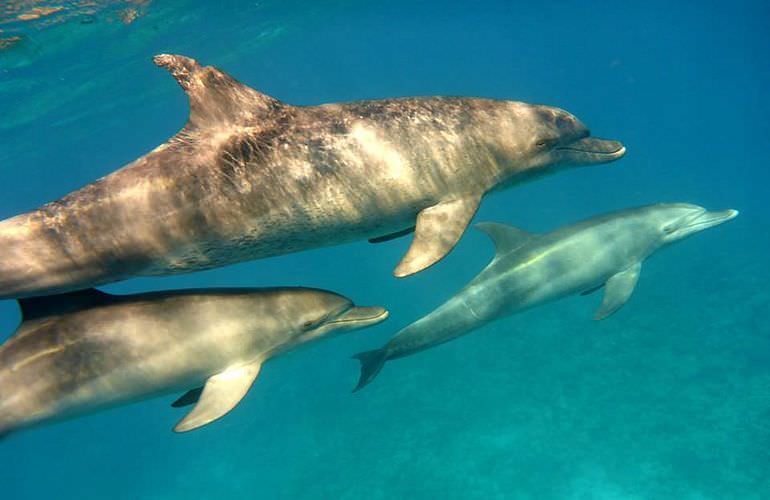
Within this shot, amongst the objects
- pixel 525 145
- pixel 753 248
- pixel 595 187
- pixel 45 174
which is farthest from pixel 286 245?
pixel 45 174

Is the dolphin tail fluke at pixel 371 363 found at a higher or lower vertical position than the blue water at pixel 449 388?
higher

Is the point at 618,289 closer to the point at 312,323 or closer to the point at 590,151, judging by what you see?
the point at 590,151

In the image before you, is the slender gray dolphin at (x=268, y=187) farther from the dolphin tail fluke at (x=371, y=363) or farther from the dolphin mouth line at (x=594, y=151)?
the dolphin tail fluke at (x=371, y=363)

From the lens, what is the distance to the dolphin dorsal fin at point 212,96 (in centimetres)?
Result: 509

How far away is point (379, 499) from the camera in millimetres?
15211

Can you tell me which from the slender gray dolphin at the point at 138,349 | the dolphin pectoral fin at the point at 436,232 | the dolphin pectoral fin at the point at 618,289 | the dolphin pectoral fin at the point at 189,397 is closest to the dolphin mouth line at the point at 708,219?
the dolphin pectoral fin at the point at 618,289

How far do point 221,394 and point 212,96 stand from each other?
3264 mm

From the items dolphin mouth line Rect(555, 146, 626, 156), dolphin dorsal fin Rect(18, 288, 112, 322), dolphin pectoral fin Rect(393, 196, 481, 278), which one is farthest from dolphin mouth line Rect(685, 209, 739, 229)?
dolphin dorsal fin Rect(18, 288, 112, 322)

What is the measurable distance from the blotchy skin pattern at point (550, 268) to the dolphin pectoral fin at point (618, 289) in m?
0.08

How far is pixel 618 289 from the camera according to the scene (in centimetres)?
1010

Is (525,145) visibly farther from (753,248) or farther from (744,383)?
(753,248)

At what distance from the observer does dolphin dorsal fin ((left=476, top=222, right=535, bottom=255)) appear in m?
9.10

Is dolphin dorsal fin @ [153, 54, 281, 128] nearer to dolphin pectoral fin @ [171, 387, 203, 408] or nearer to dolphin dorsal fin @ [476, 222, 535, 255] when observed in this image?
dolphin pectoral fin @ [171, 387, 203, 408]

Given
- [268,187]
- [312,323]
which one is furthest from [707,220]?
[268,187]
